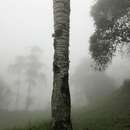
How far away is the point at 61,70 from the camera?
6.87 m

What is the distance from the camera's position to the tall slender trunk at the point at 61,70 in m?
6.69

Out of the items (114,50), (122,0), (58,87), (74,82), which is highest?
(122,0)

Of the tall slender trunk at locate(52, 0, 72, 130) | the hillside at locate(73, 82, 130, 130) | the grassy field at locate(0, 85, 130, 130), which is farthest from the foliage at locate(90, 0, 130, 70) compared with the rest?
the tall slender trunk at locate(52, 0, 72, 130)

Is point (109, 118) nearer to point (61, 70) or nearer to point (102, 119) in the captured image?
point (102, 119)

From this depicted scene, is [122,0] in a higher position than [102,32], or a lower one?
higher

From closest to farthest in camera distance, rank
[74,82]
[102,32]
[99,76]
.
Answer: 1. [102,32]
2. [99,76]
3. [74,82]

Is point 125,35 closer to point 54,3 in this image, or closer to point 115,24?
point 115,24

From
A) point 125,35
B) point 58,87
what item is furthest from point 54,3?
point 125,35

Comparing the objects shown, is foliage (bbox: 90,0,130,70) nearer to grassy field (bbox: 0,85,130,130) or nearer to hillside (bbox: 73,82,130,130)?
grassy field (bbox: 0,85,130,130)

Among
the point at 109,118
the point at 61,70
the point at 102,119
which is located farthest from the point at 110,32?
the point at 61,70

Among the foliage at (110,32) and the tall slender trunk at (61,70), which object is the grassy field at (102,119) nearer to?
the tall slender trunk at (61,70)

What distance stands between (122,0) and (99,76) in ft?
78.9

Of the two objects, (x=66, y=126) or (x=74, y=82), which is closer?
(x=66, y=126)

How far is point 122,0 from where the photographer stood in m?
19.4
